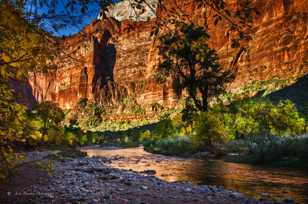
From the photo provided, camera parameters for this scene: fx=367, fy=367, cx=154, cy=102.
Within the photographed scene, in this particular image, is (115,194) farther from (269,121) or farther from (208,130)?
(269,121)

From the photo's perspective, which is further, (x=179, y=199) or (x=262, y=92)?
(x=262, y=92)

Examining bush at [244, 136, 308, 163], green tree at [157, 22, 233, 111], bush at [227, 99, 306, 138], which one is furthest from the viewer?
bush at [227, 99, 306, 138]

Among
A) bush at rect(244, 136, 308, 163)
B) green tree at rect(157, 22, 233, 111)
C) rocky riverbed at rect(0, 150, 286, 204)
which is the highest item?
green tree at rect(157, 22, 233, 111)

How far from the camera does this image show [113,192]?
10148mm

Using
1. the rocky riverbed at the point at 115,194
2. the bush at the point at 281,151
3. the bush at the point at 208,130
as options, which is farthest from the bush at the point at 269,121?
the rocky riverbed at the point at 115,194

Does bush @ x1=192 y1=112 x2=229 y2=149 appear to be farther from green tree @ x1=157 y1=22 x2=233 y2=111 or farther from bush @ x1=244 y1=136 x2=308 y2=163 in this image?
bush @ x1=244 y1=136 x2=308 y2=163

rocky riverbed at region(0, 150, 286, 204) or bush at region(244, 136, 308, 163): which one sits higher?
bush at region(244, 136, 308, 163)

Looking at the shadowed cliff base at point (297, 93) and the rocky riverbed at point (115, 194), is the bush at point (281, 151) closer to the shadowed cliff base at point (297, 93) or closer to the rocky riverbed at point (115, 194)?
the rocky riverbed at point (115, 194)

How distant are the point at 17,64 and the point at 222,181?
1173cm

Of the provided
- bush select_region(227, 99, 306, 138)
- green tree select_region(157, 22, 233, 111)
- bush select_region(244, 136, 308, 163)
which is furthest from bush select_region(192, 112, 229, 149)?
bush select_region(227, 99, 306, 138)

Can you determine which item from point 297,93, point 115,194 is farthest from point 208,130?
point 297,93

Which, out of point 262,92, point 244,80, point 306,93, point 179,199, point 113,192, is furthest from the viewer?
point 244,80

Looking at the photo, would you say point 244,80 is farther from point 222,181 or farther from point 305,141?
point 222,181

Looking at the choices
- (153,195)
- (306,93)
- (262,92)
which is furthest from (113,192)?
(262,92)
